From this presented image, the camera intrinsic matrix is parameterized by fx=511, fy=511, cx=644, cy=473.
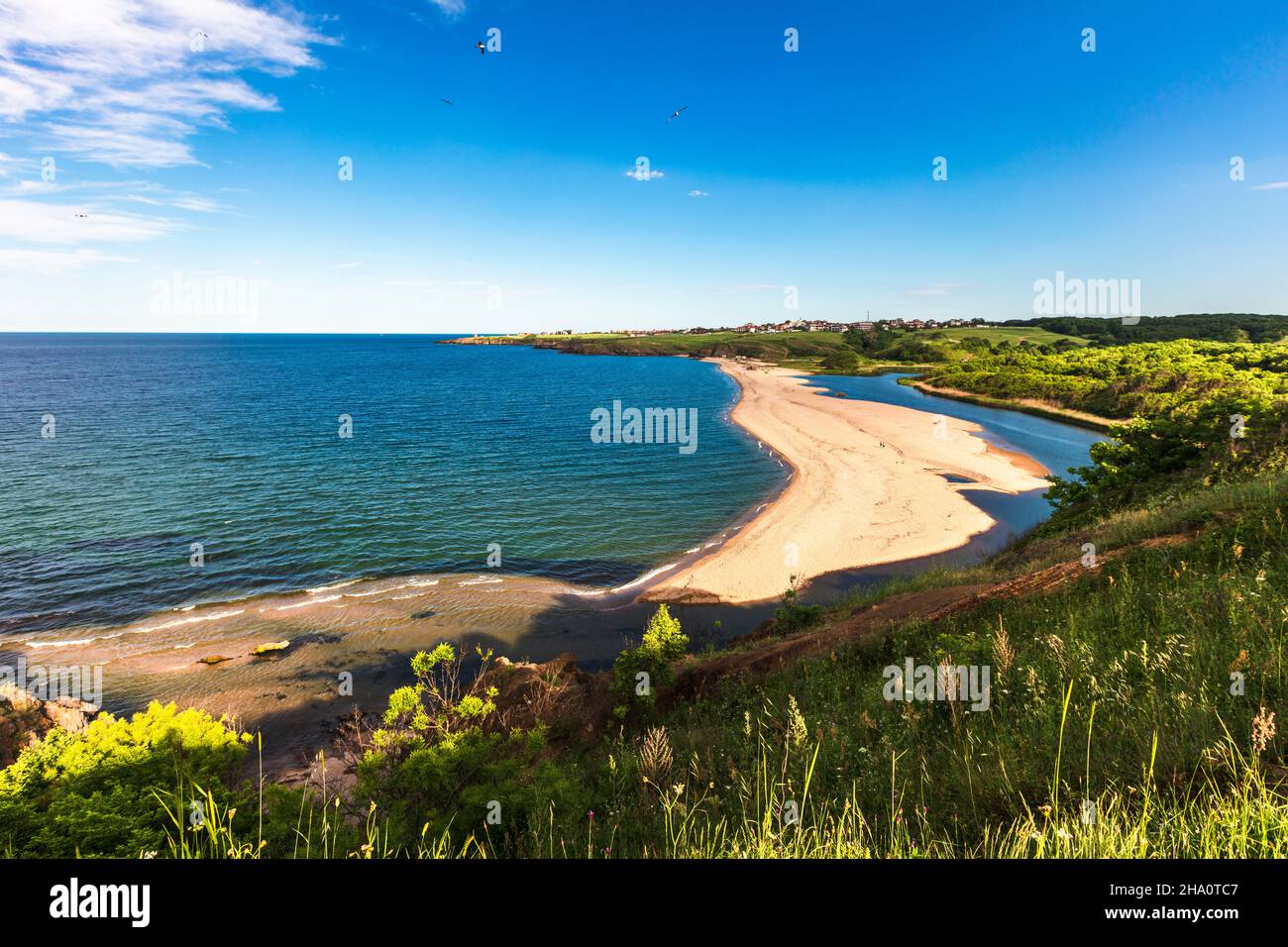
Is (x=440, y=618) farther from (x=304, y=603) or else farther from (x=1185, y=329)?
(x=1185, y=329)

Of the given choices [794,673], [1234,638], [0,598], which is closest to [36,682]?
[0,598]

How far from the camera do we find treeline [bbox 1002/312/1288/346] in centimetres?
12469

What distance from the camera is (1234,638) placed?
5.72 m

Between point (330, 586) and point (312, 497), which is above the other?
point (312, 497)

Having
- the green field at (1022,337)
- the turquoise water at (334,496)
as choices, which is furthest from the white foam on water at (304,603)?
the green field at (1022,337)

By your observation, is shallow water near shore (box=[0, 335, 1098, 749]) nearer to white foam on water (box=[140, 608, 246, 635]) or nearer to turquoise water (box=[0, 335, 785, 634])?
white foam on water (box=[140, 608, 246, 635])

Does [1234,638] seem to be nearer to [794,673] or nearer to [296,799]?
[794,673]

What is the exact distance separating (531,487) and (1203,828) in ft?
137

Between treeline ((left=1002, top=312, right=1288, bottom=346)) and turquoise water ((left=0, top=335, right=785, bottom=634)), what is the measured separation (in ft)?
450

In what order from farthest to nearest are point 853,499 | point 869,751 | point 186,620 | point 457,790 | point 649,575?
1. point 853,499
2. point 649,575
3. point 186,620
4. point 457,790
5. point 869,751

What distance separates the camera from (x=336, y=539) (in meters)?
31.0

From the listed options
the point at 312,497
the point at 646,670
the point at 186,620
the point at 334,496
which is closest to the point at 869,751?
the point at 646,670

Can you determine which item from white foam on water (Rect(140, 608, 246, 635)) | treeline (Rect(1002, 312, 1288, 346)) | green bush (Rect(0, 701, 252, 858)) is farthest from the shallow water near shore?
treeline (Rect(1002, 312, 1288, 346))

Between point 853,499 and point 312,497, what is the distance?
41.0 metres
